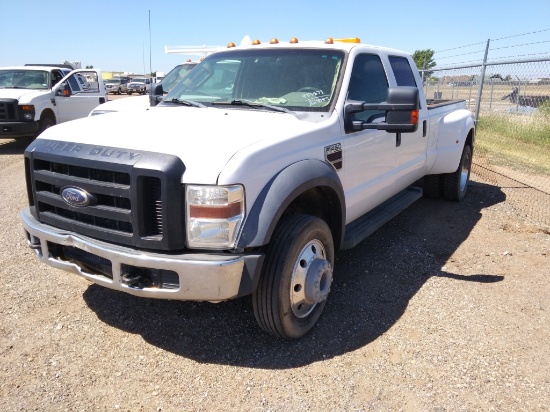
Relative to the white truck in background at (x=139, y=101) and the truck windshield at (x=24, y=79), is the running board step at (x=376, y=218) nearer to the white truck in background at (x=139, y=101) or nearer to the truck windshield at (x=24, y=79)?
the white truck in background at (x=139, y=101)

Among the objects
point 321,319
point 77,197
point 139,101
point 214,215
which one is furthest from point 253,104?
point 139,101

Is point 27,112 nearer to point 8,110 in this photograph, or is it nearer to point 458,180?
point 8,110

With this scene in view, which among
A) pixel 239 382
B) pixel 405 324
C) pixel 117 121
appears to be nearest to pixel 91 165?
pixel 117 121

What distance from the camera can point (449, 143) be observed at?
583 centimetres

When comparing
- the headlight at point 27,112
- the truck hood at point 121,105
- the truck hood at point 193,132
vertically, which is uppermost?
the truck hood at point 193,132

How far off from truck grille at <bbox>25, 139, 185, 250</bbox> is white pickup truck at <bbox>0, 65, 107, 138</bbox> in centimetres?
824

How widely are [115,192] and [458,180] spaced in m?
4.98

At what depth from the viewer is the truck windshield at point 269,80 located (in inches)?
145

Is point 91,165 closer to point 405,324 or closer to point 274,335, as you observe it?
point 274,335

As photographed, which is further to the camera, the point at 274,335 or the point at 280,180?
the point at 274,335

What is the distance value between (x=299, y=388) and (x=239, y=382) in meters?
0.35

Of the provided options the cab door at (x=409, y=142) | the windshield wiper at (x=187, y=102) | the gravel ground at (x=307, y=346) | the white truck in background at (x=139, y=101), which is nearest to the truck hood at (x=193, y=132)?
the windshield wiper at (x=187, y=102)

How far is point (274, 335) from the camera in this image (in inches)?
125

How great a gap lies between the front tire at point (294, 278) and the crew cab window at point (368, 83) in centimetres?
101
